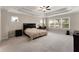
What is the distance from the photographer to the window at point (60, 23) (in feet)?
5.99

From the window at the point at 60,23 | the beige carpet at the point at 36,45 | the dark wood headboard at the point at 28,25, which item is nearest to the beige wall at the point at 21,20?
the dark wood headboard at the point at 28,25

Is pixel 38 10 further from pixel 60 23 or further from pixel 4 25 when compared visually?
pixel 4 25

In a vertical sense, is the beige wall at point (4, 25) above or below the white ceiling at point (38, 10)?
below

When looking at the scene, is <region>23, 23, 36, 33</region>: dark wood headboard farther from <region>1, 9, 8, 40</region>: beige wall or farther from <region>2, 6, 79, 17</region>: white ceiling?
<region>1, 9, 8, 40</region>: beige wall

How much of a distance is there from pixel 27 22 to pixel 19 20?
0.23 metres

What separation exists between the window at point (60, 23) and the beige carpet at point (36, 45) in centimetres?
28

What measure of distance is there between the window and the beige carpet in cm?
28

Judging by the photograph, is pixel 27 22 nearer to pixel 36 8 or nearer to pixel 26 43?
pixel 36 8

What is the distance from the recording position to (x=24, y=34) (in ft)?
6.29

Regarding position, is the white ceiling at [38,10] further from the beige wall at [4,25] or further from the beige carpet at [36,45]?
the beige carpet at [36,45]

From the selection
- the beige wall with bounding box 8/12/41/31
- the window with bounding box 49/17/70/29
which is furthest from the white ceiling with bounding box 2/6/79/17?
the window with bounding box 49/17/70/29

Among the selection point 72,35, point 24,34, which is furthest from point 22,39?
point 72,35

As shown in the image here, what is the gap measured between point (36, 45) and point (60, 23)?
0.93m
